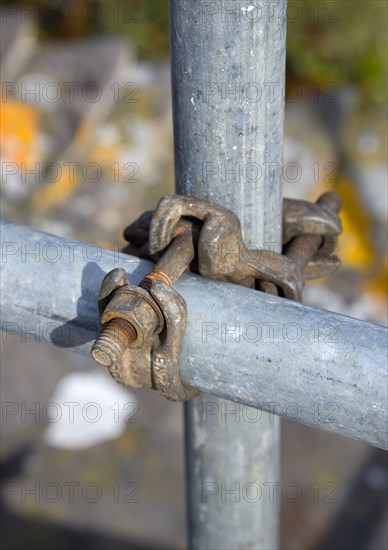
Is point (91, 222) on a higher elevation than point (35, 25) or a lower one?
lower

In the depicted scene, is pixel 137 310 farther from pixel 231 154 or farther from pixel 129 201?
pixel 129 201

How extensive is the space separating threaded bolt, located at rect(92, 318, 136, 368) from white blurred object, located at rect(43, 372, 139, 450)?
1.91m

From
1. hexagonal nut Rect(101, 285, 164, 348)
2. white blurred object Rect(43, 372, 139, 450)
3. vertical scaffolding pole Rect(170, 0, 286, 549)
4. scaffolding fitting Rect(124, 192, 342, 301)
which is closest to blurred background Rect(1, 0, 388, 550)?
white blurred object Rect(43, 372, 139, 450)

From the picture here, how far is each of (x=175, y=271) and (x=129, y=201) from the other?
92.3 inches

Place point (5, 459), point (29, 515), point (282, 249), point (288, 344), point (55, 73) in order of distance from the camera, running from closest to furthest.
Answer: point (288, 344) < point (282, 249) < point (29, 515) < point (5, 459) < point (55, 73)

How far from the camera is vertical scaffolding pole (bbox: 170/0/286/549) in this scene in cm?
89

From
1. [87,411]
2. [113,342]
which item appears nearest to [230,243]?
[113,342]

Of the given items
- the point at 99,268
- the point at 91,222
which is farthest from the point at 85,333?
the point at 91,222

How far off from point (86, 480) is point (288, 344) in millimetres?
1897

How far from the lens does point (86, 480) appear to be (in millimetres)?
2570

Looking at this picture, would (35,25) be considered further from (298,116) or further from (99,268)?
(99,268)

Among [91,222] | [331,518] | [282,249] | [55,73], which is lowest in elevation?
[331,518]

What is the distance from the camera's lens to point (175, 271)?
919 mm

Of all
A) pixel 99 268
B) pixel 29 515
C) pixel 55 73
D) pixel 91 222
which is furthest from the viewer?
pixel 55 73
